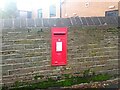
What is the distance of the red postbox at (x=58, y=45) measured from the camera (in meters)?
7.23

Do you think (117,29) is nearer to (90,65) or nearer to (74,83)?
(90,65)

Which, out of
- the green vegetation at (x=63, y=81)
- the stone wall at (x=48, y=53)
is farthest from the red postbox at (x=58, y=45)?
the green vegetation at (x=63, y=81)

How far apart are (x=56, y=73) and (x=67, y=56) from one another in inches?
22.3

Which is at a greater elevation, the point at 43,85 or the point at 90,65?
the point at 90,65

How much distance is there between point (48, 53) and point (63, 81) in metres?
0.87

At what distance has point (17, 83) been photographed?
6875mm

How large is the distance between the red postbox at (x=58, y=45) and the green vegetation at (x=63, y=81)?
0.44m

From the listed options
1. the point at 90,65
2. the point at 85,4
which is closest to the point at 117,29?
the point at 90,65

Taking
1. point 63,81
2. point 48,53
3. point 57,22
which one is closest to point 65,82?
point 63,81

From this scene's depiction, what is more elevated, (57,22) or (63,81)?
(57,22)

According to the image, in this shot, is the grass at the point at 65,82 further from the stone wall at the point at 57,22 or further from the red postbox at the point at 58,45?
the stone wall at the point at 57,22

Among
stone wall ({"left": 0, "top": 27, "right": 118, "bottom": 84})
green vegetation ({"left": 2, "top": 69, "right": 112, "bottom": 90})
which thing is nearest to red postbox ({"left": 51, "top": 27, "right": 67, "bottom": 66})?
stone wall ({"left": 0, "top": 27, "right": 118, "bottom": 84})

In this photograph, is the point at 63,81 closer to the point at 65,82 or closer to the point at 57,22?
the point at 65,82

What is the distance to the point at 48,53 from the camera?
729cm
